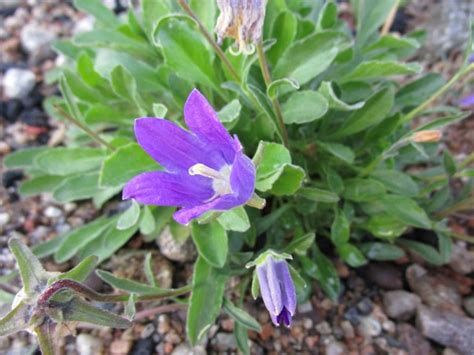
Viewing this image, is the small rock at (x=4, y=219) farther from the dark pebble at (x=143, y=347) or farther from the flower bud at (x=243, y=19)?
the flower bud at (x=243, y=19)

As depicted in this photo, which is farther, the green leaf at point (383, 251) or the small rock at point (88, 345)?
the green leaf at point (383, 251)

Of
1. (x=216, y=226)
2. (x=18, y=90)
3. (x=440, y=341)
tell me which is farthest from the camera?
(x=18, y=90)

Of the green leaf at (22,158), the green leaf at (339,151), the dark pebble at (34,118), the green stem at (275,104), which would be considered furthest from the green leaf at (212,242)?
the dark pebble at (34,118)

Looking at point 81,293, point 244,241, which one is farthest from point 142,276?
point 81,293

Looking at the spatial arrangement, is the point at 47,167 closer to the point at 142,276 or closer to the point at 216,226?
the point at 142,276

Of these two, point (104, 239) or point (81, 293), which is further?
point (104, 239)

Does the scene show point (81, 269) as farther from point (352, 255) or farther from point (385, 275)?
point (385, 275)

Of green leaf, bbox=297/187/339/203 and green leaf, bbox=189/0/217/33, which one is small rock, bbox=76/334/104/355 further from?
green leaf, bbox=189/0/217/33
